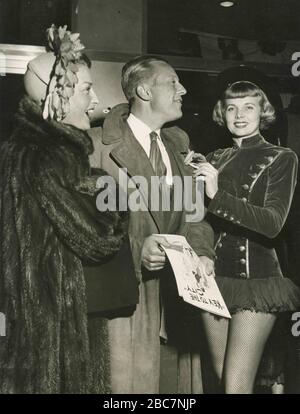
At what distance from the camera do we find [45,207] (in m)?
2.34

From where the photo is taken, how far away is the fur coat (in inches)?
90.4

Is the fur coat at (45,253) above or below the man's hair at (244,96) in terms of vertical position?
below

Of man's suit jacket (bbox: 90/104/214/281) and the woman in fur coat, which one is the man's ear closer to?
man's suit jacket (bbox: 90/104/214/281)

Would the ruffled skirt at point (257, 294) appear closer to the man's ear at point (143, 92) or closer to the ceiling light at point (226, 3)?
the man's ear at point (143, 92)

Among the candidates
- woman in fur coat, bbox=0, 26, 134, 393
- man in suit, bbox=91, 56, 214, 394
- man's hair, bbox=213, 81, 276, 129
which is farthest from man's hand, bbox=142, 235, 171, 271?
man's hair, bbox=213, 81, 276, 129

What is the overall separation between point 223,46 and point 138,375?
1.36m

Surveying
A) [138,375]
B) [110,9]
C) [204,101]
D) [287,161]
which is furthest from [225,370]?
[110,9]

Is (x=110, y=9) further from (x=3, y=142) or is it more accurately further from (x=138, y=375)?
(x=138, y=375)

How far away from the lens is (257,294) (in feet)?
8.15

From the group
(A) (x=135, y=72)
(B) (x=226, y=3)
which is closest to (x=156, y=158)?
(A) (x=135, y=72)

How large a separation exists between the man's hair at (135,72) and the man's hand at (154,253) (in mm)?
561

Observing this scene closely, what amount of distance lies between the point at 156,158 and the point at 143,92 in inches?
10.4

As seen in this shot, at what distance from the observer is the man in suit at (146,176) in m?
2.41

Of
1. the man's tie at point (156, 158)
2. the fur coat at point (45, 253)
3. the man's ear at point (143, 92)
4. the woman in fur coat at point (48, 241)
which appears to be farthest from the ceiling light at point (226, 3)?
the fur coat at point (45, 253)
